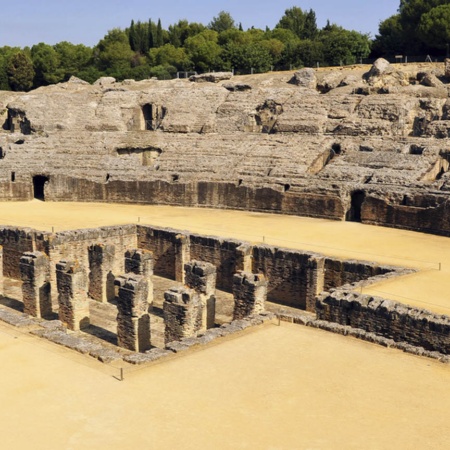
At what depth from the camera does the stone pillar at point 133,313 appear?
14.9 meters

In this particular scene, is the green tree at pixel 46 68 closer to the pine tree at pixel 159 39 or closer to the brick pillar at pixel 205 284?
the pine tree at pixel 159 39

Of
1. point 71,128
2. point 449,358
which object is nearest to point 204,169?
point 71,128

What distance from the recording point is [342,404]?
985cm

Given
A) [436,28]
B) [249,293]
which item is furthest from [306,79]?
[249,293]

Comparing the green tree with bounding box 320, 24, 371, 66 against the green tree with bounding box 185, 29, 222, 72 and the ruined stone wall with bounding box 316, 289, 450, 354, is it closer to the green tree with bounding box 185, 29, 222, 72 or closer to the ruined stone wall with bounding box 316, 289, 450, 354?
the green tree with bounding box 185, 29, 222, 72

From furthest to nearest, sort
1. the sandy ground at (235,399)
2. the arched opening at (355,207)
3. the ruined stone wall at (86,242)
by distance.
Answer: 1. the arched opening at (355,207)
2. the ruined stone wall at (86,242)
3. the sandy ground at (235,399)

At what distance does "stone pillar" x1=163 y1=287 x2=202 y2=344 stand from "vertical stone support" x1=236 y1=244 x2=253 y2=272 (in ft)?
14.9

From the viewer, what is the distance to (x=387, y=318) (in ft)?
42.0

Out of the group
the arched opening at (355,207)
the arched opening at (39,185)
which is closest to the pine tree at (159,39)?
the arched opening at (39,185)

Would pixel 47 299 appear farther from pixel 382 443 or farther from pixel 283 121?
pixel 283 121

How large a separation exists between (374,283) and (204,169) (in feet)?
47.6

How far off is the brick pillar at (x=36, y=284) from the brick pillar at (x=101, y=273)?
6.04ft

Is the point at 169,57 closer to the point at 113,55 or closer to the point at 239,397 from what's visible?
the point at 113,55

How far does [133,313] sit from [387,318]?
546 cm
